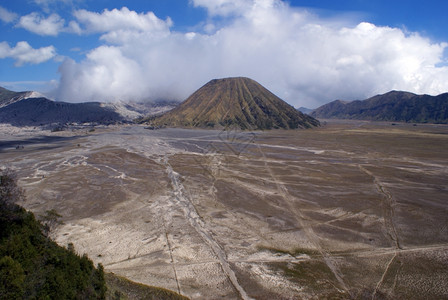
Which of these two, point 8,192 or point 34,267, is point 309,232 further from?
point 8,192

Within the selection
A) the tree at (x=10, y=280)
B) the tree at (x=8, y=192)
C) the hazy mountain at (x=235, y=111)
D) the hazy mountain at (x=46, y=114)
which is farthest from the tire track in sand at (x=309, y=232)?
the hazy mountain at (x=46, y=114)

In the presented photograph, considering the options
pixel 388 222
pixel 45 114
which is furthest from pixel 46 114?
pixel 388 222

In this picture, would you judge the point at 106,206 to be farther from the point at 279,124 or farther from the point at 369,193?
the point at 279,124

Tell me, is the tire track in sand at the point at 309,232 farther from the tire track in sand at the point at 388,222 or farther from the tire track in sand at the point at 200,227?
the tire track in sand at the point at 200,227

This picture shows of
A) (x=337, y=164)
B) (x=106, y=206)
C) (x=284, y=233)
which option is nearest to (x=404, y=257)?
(x=284, y=233)

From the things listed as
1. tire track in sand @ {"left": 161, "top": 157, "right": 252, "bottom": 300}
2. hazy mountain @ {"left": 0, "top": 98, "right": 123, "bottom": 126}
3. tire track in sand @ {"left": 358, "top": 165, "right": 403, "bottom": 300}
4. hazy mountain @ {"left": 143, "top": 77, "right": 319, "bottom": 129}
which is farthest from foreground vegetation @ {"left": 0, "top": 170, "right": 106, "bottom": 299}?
hazy mountain @ {"left": 0, "top": 98, "right": 123, "bottom": 126}

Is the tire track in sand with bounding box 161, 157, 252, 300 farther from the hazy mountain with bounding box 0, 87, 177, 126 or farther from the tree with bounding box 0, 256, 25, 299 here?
the hazy mountain with bounding box 0, 87, 177, 126
